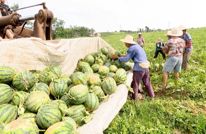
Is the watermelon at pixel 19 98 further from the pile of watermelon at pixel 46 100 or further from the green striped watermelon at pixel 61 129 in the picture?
the green striped watermelon at pixel 61 129

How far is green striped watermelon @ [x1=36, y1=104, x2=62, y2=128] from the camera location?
3.79 metres

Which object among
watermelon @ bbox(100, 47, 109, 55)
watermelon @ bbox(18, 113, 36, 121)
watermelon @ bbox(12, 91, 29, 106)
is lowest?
watermelon @ bbox(18, 113, 36, 121)

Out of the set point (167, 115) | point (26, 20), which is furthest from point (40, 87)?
point (167, 115)

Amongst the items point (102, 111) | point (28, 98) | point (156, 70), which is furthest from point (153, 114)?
point (156, 70)

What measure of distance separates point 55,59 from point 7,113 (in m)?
3.00

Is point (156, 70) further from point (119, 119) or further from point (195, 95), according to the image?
point (119, 119)

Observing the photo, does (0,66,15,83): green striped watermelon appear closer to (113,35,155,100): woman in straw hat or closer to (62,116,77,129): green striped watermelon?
(62,116,77,129): green striped watermelon

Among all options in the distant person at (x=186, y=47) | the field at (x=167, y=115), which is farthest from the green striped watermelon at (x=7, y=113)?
the distant person at (x=186, y=47)

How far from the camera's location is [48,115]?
385 centimetres

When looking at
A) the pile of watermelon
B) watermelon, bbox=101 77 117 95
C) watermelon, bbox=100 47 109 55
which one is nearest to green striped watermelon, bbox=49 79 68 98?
the pile of watermelon

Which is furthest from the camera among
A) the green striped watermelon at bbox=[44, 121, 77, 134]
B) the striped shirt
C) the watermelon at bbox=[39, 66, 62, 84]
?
the striped shirt

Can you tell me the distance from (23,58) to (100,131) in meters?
2.00

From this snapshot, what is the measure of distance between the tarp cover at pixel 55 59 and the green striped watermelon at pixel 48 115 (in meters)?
0.34

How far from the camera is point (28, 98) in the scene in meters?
4.26
